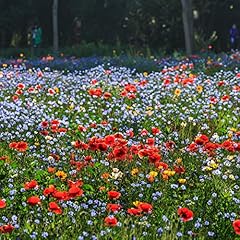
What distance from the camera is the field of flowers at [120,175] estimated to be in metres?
3.94

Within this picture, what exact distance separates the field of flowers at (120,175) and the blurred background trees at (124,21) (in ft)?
51.8

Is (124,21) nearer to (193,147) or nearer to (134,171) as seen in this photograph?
(193,147)

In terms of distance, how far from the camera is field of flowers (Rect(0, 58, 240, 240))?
3.94 m

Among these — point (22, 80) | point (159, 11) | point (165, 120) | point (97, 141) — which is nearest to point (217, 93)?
point (165, 120)

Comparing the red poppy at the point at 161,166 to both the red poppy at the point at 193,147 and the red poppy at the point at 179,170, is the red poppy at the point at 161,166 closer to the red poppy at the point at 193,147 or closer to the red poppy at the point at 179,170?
the red poppy at the point at 179,170

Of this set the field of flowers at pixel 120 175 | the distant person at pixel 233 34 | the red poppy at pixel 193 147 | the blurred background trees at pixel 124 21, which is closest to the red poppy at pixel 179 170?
the field of flowers at pixel 120 175

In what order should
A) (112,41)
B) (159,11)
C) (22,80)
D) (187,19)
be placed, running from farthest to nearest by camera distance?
(112,41) → (159,11) → (187,19) → (22,80)

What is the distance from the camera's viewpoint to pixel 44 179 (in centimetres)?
507

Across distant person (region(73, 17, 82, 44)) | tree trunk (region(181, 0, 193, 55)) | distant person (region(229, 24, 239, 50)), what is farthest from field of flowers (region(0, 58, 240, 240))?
distant person (region(73, 17, 82, 44))

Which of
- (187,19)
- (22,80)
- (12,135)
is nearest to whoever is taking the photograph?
(12,135)

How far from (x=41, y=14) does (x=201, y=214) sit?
2376cm

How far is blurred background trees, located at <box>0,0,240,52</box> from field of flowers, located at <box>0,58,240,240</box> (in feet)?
51.8

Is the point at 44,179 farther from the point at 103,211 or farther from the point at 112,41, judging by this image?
the point at 112,41

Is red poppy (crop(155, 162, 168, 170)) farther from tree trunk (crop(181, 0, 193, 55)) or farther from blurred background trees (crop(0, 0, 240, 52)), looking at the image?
blurred background trees (crop(0, 0, 240, 52))
